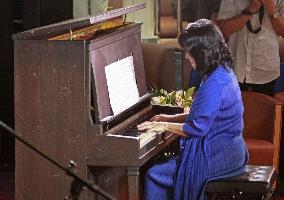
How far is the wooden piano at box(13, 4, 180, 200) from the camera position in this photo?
4.29m

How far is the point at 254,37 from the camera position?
6.06m

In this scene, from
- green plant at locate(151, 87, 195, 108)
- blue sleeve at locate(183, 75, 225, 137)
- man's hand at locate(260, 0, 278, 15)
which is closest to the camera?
blue sleeve at locate(183, 75, 225, 137)

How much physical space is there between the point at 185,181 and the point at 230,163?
0.29 metres

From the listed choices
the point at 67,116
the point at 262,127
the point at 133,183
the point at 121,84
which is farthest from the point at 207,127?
the point at 262,127

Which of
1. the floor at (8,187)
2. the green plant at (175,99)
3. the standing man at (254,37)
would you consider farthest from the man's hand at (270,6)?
the floor at (8,187)

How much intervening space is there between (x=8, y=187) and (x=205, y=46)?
2.60 meters

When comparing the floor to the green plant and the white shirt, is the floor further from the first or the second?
the green plant

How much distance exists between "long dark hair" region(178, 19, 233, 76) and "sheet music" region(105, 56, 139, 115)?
46 centimetres

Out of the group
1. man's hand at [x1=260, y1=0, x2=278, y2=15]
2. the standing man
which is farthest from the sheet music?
man's hand at [x1=260, y1=0, x2=278, y2=15]

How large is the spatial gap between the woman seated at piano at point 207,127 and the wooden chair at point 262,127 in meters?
1.08

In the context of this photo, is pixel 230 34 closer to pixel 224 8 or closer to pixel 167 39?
pixel 224 8

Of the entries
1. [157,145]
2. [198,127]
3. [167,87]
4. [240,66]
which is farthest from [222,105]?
[167,87]

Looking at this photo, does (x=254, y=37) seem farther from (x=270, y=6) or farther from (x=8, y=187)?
(x=8, y=187)

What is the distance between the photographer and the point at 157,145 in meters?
4.57
